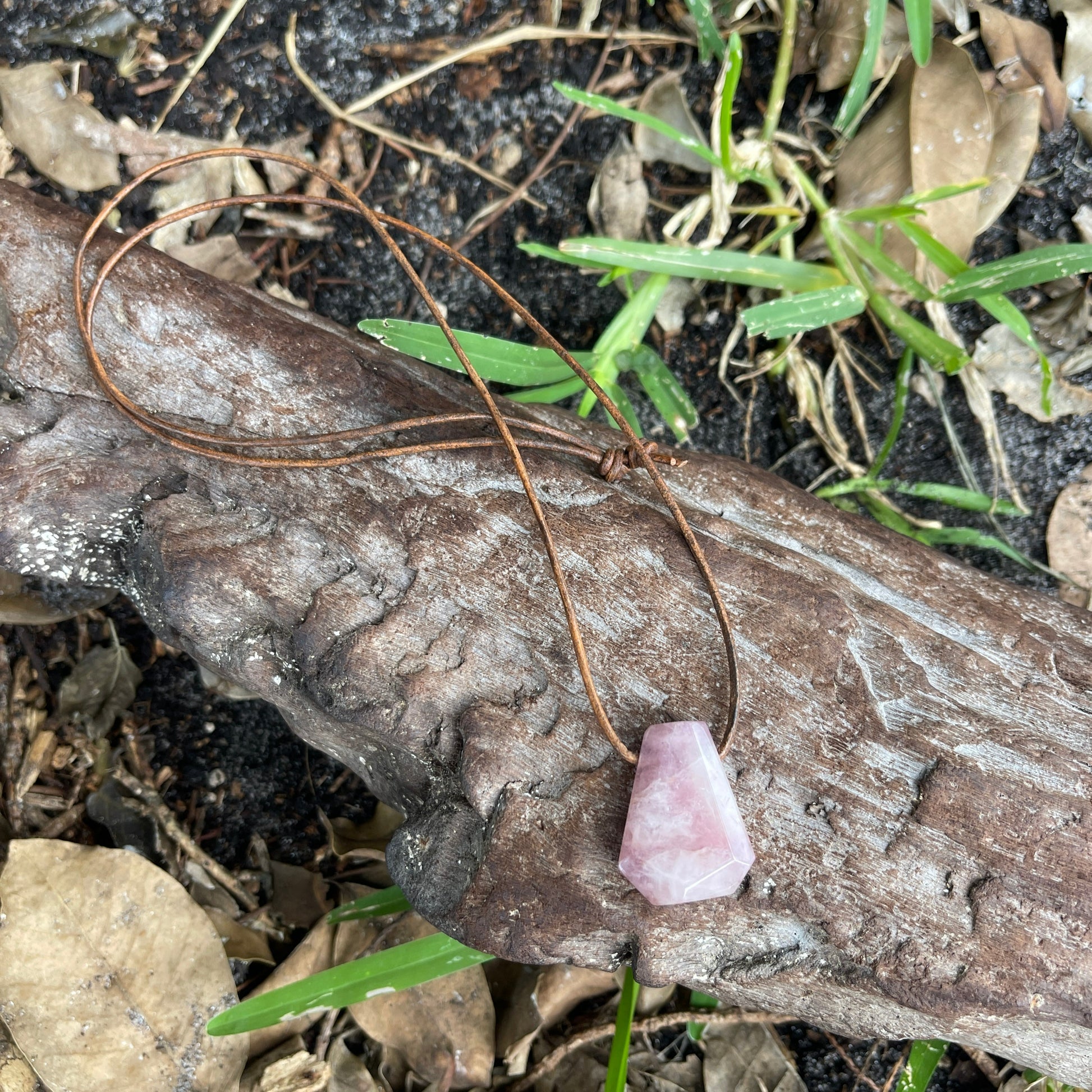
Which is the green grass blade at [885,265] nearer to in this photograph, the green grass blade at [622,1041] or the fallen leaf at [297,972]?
the green grass blade at [622,1041]

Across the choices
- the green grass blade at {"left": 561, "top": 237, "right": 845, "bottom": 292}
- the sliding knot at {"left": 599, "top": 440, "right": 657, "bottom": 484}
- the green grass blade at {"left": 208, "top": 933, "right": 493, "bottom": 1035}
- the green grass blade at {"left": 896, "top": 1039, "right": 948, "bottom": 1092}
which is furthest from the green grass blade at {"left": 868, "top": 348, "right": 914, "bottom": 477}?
the green grass blade at {"left": 208, "top": 933, "right": 493, "bottom": 1035}

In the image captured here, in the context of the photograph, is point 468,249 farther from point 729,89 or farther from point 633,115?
point 729,89

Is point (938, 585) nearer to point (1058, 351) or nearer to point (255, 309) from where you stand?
point (1058, 351)

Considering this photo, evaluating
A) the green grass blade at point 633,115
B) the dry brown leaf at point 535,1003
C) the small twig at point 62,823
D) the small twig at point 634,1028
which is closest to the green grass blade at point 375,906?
the dry brown leaf at point 535,1003

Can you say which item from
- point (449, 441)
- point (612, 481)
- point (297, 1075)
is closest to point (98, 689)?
point (297, 1075)

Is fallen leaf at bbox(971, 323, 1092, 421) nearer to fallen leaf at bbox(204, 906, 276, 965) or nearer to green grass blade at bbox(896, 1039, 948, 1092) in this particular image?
green grass blade at bbox(896, 1039, 948, 1092)

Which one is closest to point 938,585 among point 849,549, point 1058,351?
point 849,549
